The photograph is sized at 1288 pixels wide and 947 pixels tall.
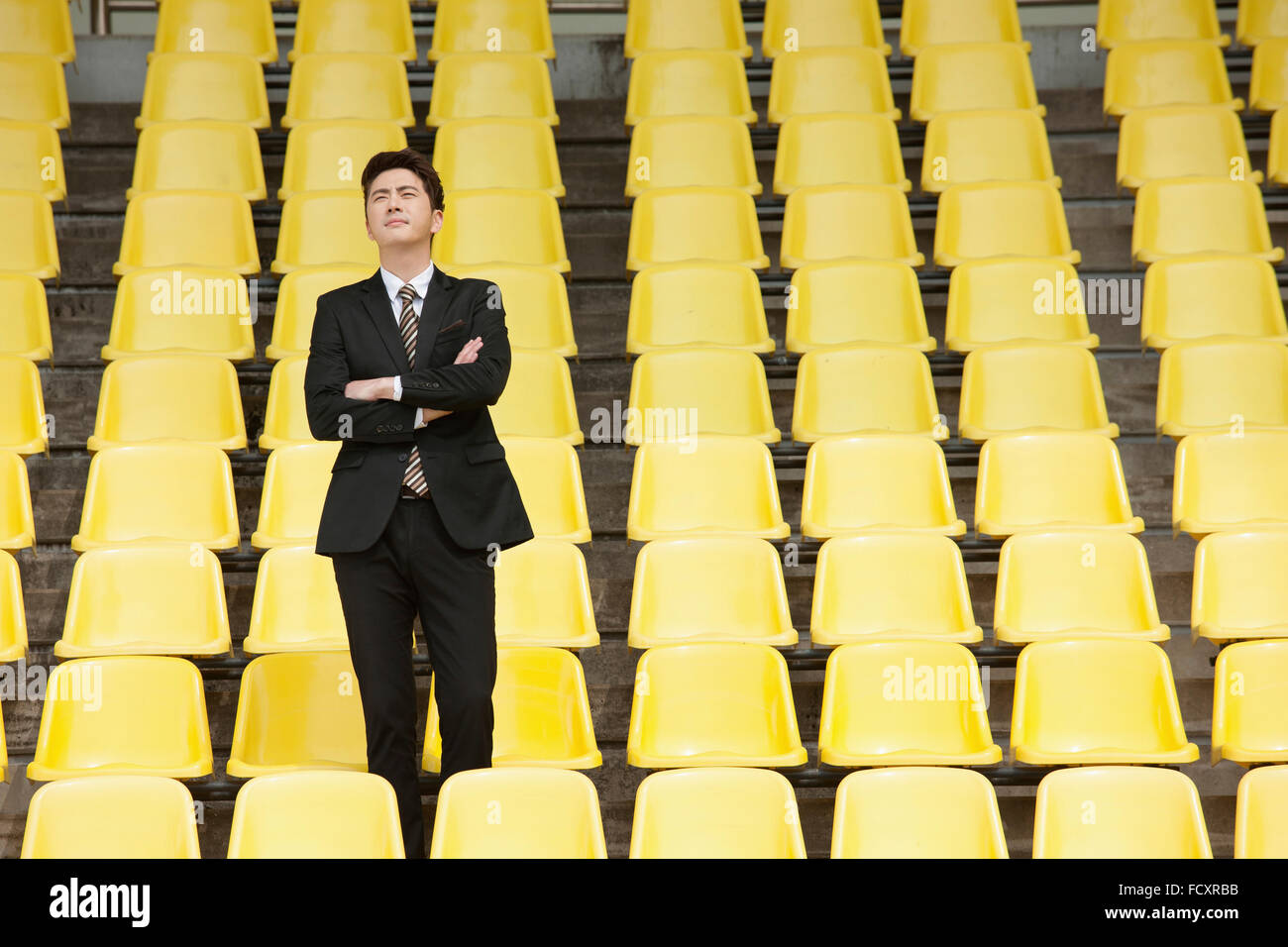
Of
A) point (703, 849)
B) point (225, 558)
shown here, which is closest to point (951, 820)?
point (703, 849)

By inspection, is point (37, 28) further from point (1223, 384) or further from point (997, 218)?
point (1223, 384)

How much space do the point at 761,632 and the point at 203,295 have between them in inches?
61.2

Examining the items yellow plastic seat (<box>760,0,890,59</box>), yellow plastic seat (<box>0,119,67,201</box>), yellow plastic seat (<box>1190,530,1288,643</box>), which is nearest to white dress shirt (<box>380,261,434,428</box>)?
yellow plastic seat (<box>1190,530,1288,643</box>)

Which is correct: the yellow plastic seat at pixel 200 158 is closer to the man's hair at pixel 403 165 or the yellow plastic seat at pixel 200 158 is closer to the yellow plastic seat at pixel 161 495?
the yellow plastic seat at pixel 161 495

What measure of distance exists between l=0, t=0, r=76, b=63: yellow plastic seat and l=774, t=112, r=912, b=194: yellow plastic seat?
2017mm

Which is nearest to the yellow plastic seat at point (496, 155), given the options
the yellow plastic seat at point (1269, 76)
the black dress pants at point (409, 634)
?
the black dress pants at point (409, 634)

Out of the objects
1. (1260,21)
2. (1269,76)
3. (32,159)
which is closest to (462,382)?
(32,159)

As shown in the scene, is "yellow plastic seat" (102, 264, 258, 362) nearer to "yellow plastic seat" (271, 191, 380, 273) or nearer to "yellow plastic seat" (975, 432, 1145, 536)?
"yellow plastic seat" (271, 191, 380, 273)

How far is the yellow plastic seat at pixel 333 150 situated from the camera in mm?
3871

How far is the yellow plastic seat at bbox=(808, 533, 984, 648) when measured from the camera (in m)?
2.82

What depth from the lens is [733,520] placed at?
302 centimetres
